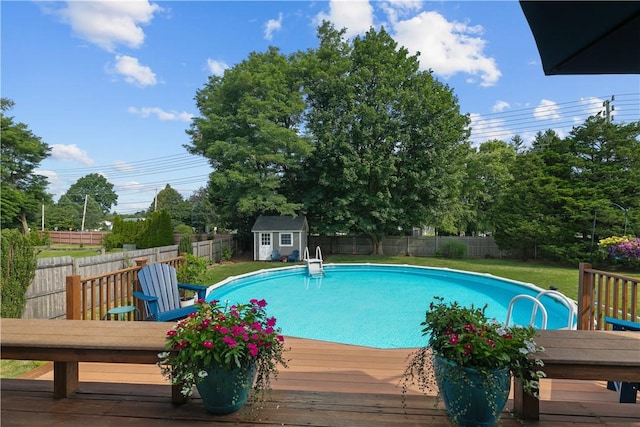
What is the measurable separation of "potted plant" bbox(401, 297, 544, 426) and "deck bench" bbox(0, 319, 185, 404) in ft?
5.12

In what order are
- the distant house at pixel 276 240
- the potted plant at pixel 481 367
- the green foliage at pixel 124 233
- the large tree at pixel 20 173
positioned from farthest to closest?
the large tree at pixel 20 173 → the green foliage at pixel 124 233 → the distant house at pixel 276 240 → the potted plant at pixel 481 367

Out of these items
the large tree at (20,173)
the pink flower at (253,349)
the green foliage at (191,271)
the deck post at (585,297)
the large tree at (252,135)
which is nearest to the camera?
the pink flower at (253,349)

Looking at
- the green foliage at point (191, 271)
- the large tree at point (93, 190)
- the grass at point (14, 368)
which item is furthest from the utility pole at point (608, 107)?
the large tree at point (93, 190)

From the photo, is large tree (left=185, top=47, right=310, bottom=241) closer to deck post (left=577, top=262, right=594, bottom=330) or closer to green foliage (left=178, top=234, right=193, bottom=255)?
green foliage (left=178, top=234, right=193, bottom=255)

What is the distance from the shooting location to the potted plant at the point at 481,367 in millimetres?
1655

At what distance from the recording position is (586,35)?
1.85 meters

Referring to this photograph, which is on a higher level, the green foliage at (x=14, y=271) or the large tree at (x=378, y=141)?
the large tree at (x=378, y=141)

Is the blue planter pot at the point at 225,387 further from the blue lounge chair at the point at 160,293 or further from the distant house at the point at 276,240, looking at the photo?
the distant house at the point at 276,240

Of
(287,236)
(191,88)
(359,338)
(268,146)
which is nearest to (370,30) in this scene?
(268,146)

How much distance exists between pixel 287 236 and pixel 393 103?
8.15 m

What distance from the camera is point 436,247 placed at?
17.2m

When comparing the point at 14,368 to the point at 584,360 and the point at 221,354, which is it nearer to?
the point at 221,354

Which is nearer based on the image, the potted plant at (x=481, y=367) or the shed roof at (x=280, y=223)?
the potted plant at (x=481, y=367)

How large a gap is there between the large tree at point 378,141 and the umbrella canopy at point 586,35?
Answer: 12.9 metres
